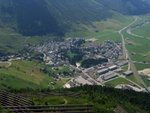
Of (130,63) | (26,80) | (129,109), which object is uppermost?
(130,63)

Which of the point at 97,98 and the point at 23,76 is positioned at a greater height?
the point at 23,76

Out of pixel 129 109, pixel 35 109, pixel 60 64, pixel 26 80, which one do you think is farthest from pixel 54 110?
pixel 60 64

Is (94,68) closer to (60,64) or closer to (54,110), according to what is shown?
(60,64)

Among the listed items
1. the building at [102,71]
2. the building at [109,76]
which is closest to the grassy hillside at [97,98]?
the building at [109,76]

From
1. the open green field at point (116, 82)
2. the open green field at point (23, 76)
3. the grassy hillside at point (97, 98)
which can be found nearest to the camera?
the grassy hillside at point (97, 98)

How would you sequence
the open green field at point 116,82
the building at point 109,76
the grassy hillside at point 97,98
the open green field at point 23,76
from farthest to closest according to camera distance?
the building at point 109,76 → the open green field at point 116,82 → the open green field at point 23,76 → the grassy hillside at point 97,98

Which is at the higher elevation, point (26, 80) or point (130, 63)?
point (130, 63)

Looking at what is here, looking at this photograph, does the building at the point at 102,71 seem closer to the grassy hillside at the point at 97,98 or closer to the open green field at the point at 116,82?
the open green field at the point at 116,82

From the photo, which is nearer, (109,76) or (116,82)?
(116,82)

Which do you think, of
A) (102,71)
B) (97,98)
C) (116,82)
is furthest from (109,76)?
(97,98)

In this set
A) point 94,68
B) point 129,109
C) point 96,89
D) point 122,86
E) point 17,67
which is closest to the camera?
point 129,109

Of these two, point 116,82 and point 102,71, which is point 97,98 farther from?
point 102,71
